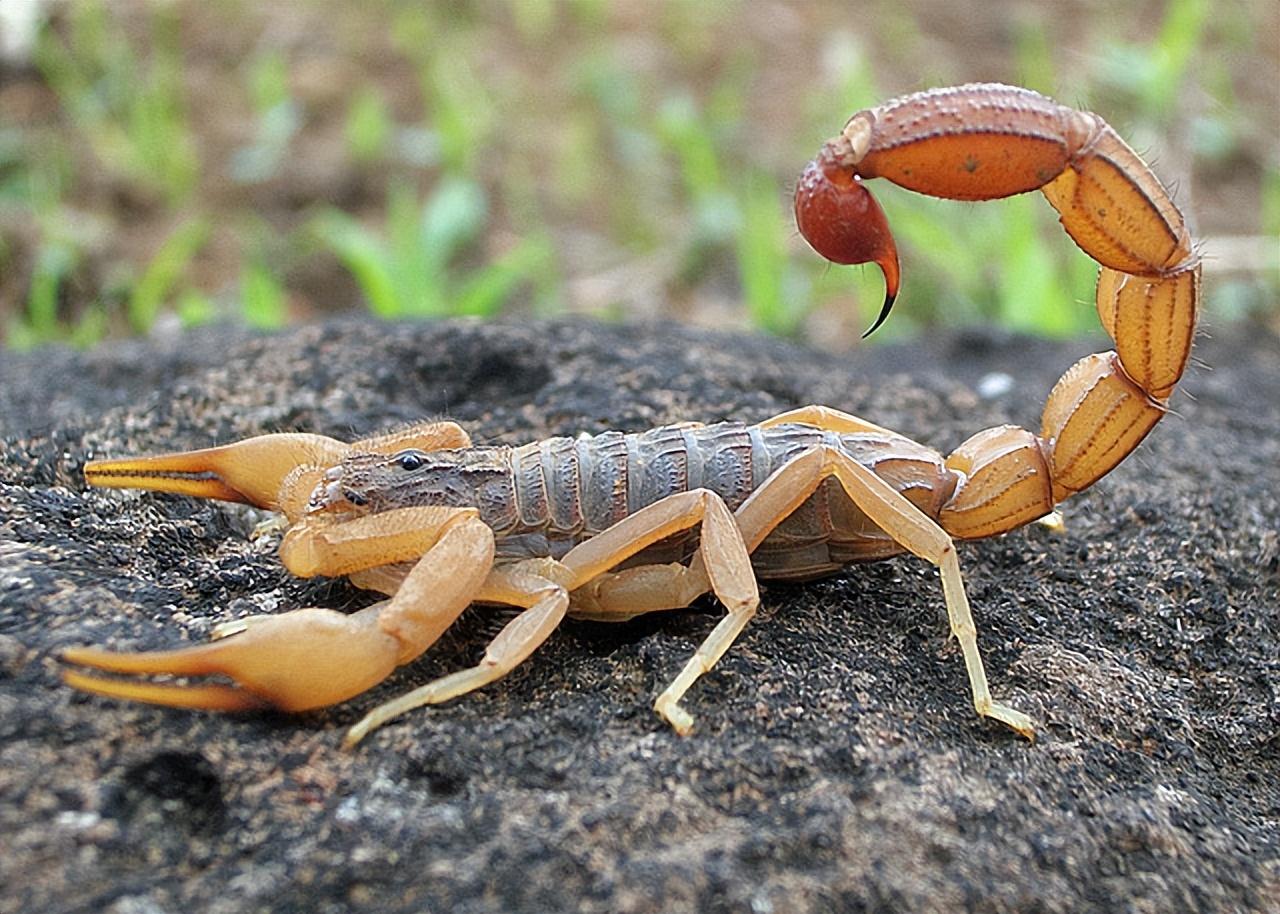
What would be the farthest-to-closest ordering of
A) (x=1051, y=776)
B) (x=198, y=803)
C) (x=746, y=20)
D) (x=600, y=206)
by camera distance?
(x=746, y=20) < (x=600, y=206) < (x=1051, y=776) < (x=198, y=803)

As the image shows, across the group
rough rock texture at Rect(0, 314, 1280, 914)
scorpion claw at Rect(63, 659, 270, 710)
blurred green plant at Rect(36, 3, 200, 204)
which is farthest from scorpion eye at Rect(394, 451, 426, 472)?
blurred green plant at Rect(36, 3, 200, 204)

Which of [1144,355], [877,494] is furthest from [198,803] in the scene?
[1144,355]

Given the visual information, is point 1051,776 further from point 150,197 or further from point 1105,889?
point 150,197

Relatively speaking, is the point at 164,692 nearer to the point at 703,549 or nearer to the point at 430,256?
the point at 703,549

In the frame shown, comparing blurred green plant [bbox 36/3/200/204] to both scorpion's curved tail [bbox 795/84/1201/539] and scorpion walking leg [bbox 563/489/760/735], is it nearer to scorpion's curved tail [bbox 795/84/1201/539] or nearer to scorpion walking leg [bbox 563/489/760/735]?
scorpion walking leg [bbox 563/489/760/735]

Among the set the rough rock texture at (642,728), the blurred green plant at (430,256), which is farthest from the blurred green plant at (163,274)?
the rough rock texture at (642,728)

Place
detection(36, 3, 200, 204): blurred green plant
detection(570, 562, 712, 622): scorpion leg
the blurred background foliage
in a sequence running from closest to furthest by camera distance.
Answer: detection(570, 562, 712, 622): scorpion leg, the blurred background foliage, detection(36, 3, 200, 204): blurred green plant

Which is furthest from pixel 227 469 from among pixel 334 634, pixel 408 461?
pixel 334 634
